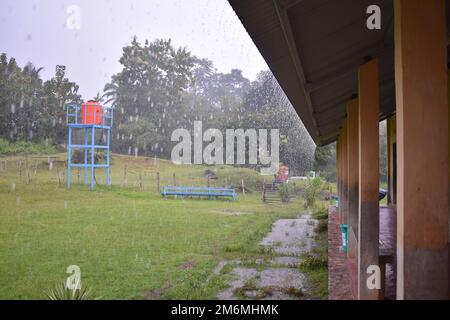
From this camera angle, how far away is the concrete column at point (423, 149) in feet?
5.64

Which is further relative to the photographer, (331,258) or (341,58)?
(331,258)

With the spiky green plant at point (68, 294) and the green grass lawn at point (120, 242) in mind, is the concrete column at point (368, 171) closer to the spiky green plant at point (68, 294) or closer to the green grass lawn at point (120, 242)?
the green grass lawn at point (120, 242)

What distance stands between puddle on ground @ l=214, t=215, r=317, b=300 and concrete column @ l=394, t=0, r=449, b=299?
110 inches

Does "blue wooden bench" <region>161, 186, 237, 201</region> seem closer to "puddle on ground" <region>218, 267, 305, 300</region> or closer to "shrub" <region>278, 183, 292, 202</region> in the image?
"shrub" <region>278, 183, 292, 202</region>

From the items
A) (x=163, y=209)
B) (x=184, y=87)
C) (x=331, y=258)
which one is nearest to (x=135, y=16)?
(x=184, y=87)

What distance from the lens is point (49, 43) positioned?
67.8m

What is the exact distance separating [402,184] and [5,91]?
99.0ft

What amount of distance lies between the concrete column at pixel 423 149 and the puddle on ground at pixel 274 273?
2798 millimetres

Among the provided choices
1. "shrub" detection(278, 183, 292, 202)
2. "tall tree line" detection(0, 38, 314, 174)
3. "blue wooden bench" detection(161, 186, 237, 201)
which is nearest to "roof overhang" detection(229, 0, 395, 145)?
"blue wooden bench" detection(161, 186, 237, 201)

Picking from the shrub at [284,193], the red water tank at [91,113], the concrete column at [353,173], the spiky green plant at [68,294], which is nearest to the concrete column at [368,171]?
the concrete column at [353,173]

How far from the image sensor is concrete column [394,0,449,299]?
172 centimetres

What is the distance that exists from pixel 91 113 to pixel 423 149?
21.2 m

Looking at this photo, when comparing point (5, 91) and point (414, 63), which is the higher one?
point (5, 91)

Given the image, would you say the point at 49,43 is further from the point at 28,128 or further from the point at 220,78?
the point at 28,128
